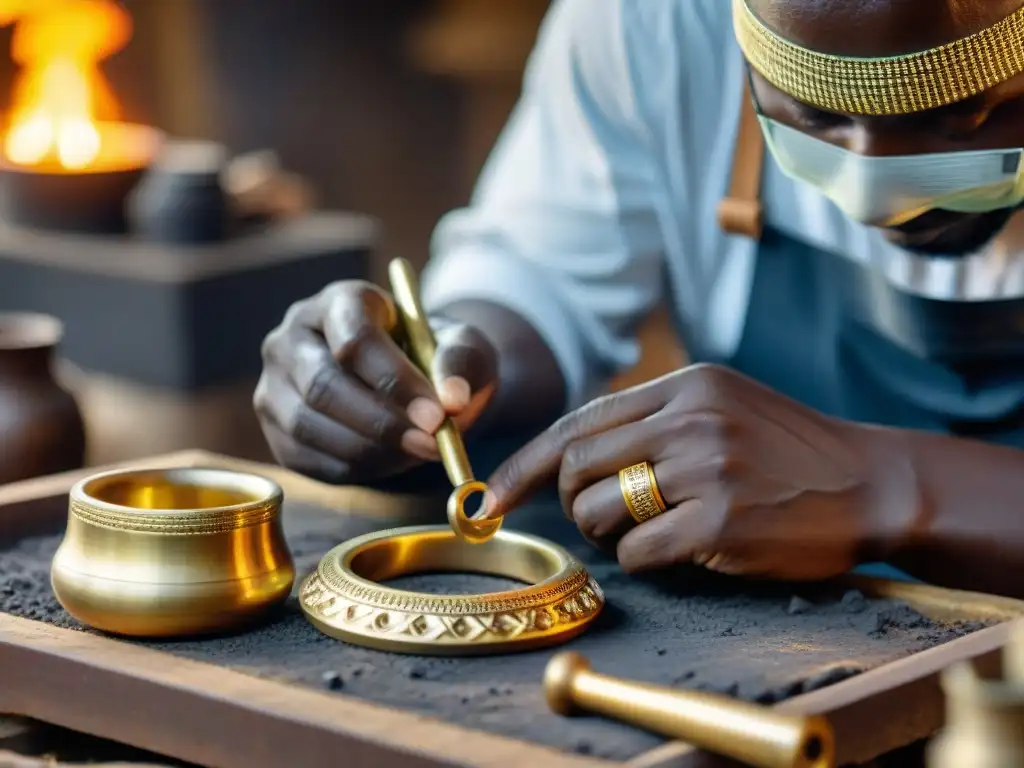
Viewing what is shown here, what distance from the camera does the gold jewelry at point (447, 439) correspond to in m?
1.75

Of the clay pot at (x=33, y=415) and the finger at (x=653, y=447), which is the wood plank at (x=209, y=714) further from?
the clay pot at (x=33, y=415)

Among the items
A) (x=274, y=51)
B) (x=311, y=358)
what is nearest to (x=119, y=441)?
(x=311, y=358)

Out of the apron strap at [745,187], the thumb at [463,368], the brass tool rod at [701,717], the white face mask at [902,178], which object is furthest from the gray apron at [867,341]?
the brass tool rod at [701,717]

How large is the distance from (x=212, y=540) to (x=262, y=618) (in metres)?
0.12

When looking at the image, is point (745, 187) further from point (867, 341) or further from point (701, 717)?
point (701, 717)

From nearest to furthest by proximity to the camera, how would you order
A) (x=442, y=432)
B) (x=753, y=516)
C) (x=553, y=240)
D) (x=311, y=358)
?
(x=753, y=516)
(x=442, y=432)
(x=311, y=358)
(x=553, y=240)

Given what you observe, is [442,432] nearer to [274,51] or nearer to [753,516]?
[753,516]

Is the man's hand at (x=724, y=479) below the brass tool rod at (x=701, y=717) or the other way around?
the other way around

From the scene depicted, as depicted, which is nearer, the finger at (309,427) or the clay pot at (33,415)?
the finger at (309,427)

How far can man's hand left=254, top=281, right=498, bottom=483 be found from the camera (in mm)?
1890

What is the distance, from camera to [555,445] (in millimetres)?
1788

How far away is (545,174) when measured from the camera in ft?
8.70

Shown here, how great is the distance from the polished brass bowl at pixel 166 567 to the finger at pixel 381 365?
0.29 m

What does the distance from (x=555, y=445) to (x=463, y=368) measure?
0.22 m
